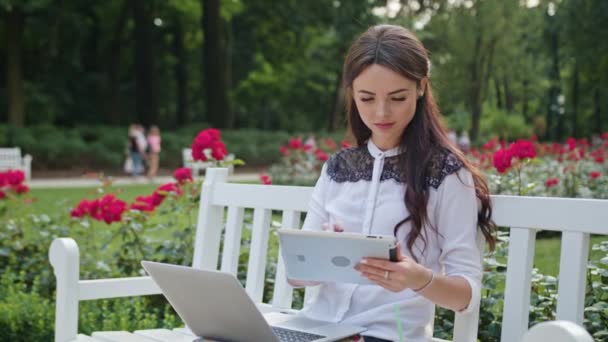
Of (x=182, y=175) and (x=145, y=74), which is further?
(x=145, y=74)

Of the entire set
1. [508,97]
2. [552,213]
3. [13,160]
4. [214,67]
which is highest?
[508,97]

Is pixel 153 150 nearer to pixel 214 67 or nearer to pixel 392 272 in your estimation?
pixel 214 67

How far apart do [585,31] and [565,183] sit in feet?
34.5

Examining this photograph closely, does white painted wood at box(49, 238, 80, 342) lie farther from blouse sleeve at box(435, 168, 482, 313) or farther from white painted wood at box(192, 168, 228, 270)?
blouse sleeve at box(435, 168, 482, 313)

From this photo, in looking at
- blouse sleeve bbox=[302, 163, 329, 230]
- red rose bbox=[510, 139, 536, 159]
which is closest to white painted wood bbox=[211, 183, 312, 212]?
blouse sleeve bbox=[302, 163, 329, 230]

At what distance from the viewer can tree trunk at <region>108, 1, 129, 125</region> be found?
28562 millimetres

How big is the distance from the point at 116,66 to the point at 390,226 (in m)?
28.4

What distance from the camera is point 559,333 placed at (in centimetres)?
140

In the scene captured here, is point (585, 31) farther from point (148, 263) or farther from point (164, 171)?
point (148, 263)

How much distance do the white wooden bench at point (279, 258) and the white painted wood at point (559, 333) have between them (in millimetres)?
775

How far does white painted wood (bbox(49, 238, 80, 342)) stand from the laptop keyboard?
3.18ft

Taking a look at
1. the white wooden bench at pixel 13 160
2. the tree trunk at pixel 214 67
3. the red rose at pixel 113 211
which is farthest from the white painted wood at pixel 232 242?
the tree trunk at pixel 214 67

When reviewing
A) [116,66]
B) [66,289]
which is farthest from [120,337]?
[116,66]

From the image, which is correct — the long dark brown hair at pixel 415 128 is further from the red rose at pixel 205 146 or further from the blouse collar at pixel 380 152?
the red rose at pixel 205 146
